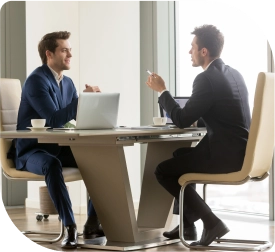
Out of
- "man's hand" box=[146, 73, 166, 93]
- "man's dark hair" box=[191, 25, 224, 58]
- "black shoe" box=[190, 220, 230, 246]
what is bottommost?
"black shoe" box=[190, 220, 230, 246]

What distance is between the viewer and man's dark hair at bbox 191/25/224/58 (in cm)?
380

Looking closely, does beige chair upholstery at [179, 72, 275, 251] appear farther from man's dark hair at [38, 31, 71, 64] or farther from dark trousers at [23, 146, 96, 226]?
man's dark hair at [38, 31, 71, 64]

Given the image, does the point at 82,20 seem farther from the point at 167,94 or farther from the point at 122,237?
the point at 122,237

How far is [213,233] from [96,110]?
0.95m

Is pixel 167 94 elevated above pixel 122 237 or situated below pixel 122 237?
above

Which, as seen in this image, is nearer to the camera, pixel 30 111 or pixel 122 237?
pixel 122 237

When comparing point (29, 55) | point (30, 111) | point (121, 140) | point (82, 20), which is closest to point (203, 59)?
point (121, 140)

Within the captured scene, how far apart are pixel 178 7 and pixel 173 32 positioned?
226 mm

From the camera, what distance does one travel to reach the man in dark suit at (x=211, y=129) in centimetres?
357

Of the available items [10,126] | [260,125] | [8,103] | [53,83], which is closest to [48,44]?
[53,83]

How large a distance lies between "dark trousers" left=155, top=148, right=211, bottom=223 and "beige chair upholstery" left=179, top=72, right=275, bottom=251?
0.22ft

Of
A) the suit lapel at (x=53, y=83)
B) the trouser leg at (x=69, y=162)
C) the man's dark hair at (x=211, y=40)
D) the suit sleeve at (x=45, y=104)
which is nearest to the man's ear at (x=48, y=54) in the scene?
the suit lapel at (x=53, y=83)

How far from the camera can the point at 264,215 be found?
5.14 m

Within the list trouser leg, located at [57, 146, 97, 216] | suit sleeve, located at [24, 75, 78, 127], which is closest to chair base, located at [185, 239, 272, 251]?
trouser leg, located at [57, 146, 97, 216]
